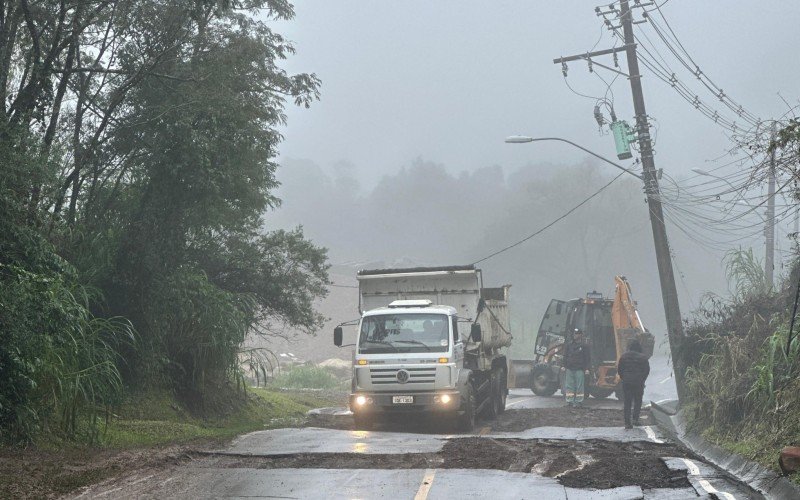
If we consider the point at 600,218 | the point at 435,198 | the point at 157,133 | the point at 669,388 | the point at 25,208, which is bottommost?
the point at 669,388

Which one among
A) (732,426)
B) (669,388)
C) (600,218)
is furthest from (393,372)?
(600,218)

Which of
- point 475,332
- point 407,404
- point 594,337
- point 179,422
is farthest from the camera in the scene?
point 594,337

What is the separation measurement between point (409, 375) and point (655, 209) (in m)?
9.49

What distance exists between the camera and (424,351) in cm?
1778

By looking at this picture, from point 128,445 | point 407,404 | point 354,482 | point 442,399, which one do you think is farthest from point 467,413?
point 354,482

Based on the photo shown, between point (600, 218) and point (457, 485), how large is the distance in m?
79.9

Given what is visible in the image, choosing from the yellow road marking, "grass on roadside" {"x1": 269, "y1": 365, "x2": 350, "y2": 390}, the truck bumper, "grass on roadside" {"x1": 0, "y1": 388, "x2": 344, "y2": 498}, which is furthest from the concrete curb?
"grass on roadside" {"x1": 269, "y1": 365, "x2": 350, "y2": 390}

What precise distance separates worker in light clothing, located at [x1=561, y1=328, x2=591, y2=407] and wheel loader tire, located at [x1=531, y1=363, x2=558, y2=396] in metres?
5.24

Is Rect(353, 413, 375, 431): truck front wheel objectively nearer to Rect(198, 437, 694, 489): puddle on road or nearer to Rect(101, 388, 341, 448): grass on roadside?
Rect(101, 388, 341, 448): grass on roadside

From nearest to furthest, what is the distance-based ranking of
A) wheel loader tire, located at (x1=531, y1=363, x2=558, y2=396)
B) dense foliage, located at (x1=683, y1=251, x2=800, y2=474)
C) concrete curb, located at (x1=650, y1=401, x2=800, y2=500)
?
concrete curb, located at (x1=650, y1=401, x2=800, y2=500)
dense foliage, located at (x1=683, y1=251, x2=800, y2=474)
wheel loader tire, located at (x1=531, y1=363, x2=558, y2=396)

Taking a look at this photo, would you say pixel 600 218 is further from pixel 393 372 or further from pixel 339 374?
pixel 393 372

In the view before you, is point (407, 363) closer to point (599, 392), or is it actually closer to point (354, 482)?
point (354, 482)

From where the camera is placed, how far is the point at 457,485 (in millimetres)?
10156

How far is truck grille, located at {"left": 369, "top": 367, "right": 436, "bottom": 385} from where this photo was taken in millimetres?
17484
